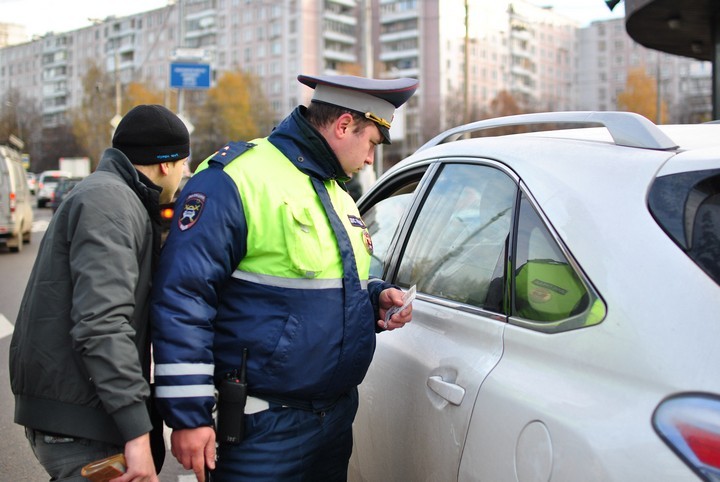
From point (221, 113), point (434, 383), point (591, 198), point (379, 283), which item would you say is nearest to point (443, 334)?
point (434, 383)

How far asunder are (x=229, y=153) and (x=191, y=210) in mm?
241

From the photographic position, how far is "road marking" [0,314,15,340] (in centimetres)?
759

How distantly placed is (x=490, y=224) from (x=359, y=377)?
652 mm

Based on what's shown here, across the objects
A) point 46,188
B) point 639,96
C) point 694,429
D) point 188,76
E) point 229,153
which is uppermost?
point 639,96

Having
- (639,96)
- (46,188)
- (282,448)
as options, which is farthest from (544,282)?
(639,96)

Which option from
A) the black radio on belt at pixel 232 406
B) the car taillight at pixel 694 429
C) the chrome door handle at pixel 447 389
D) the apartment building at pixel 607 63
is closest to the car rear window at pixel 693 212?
the car taillight at pixel 694 429

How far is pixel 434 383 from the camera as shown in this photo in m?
2.19

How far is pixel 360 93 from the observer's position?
235 centimetres

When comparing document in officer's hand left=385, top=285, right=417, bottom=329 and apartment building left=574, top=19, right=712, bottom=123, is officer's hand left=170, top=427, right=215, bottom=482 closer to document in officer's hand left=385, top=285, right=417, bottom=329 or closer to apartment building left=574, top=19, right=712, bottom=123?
document in officer's hand left=385, top=285, right=417, bottom=329

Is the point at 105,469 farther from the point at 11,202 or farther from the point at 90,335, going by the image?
the point at 11,202

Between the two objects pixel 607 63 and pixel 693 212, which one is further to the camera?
pixel 607 63

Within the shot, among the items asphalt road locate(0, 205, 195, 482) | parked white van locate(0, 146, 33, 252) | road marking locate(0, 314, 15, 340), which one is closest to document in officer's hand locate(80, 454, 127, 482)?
asphalt road locate(0, 205, 195, 482)

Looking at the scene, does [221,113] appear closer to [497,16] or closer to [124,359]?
[497,16]

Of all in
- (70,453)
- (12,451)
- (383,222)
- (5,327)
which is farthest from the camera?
(5,327)
